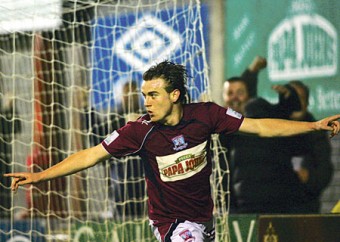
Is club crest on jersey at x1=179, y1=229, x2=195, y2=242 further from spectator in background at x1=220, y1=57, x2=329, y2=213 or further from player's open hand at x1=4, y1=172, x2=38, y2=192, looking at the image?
spectator in background at x1=220, y1=57, x2=329, y2=213

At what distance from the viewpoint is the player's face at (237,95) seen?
716cm

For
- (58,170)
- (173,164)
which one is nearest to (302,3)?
(173,164)

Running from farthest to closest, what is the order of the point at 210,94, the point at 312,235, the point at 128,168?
the point at 128,168 → the point at 210,94 → the point at 312,235

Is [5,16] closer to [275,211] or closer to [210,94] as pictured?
[210,94]

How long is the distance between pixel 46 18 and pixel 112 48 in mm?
741

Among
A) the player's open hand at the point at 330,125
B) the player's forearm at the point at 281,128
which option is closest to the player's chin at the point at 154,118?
the player's forearm at the point at 281,128

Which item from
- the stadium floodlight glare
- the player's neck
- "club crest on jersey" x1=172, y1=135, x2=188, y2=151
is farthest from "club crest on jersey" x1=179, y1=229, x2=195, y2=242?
the stadium floodlight glare

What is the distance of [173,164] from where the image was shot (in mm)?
5309

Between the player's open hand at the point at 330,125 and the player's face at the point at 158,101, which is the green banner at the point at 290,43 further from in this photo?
the player's face at the point at 158,101

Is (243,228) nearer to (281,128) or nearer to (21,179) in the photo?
(281,128)

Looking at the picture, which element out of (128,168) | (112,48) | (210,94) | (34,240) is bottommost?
(34,240)

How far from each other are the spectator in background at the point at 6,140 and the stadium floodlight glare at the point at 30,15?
817mm

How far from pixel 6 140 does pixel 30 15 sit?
1460mm

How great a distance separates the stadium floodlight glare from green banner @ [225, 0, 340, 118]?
180 centimetres
